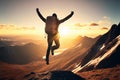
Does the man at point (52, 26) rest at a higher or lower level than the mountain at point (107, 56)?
higher

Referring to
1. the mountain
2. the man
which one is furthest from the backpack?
the mountain

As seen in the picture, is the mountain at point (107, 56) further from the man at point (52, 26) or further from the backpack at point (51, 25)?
the backpack at point (51, 25)

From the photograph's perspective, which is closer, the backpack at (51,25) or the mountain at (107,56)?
the backpack at (51,25)

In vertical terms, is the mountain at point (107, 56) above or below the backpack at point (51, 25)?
below

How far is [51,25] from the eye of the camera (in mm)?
9516

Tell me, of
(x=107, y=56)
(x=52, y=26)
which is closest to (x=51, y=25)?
(x=52, y=26)

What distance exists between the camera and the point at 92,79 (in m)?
15.7

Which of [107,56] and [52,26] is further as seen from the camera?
[107,56]

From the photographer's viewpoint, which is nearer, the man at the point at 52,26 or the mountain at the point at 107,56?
the man at the point at 52,26

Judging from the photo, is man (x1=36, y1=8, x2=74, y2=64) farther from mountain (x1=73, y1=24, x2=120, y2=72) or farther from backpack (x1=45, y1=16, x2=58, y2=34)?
mountain (x1=73, y1=24, x2=120, y2=72)

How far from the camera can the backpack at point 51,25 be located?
31.2 ft

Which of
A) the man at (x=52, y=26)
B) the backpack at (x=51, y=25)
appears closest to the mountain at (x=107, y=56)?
the man at (x=52, y=26)

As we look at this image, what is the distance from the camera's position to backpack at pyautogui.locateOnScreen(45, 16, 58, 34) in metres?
9.51

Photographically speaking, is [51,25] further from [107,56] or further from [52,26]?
[107,56]
